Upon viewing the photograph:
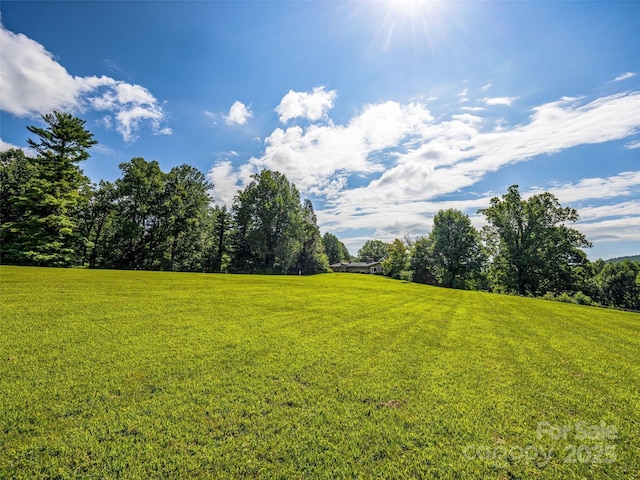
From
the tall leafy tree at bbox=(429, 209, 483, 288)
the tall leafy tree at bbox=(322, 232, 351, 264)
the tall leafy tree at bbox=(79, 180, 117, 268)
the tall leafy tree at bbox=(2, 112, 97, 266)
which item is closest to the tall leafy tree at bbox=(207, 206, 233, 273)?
the tall leafy tree at bbox=(79, 180, 117, 268)

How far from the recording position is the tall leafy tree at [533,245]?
117 ft

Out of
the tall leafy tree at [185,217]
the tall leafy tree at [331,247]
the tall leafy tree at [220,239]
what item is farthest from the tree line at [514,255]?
the tall leafy tree at [331,247]

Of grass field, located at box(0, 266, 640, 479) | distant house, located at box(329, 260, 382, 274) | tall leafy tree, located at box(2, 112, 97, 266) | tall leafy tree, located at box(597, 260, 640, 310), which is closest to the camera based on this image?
grass field, located at box(0, 266, 640, 479)

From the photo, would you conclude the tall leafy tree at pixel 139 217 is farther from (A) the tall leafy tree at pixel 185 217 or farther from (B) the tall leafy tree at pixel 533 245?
(B) the tall leafy tree at pixel 533 245

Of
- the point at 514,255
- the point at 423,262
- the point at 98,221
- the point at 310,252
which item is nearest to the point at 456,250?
the point at 423,262

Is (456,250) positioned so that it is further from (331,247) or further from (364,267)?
(331,247)

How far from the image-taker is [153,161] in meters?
38.9

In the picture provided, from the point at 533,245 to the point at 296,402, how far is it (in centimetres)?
4451

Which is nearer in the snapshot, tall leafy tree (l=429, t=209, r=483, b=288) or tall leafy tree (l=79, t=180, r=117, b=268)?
tall leafy tree (l=79, t=180, r=117, b=268)

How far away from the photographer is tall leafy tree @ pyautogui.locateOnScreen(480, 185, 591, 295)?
35750 mm

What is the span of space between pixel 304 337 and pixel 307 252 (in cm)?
5012

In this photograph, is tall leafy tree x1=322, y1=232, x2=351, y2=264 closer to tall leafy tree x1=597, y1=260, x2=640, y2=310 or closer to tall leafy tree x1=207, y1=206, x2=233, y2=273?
tall leafy tree x1=207, y1=206, x2=233, y2=273

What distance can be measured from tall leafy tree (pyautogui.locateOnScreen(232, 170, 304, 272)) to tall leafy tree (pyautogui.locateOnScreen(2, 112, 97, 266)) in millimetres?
22762

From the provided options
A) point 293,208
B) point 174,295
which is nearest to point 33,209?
point 174,295
